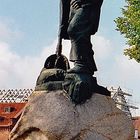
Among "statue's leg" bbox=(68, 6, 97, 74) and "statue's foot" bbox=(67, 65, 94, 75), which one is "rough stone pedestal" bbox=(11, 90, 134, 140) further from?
"statue's leg" bbox=(68, 6, 97, 74)

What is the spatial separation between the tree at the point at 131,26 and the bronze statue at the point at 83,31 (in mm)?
15455

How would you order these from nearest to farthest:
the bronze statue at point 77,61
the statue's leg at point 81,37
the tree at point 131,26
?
the bronze statue at point 77,61
the statue's leg at point 81,37
the tree at point 131,26

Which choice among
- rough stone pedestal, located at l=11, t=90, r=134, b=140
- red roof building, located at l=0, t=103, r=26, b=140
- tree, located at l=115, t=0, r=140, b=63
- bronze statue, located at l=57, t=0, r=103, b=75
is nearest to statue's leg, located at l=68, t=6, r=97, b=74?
bronze statue, located at l=57, t=0, r=103, b=75

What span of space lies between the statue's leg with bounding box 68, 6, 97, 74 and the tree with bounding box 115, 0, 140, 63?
15.5 metres

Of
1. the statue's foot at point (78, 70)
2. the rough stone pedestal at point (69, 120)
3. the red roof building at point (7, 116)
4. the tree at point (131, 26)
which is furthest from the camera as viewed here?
the red roof building at point (7, 116)

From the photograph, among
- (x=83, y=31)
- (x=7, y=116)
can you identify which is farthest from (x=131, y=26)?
(x=7, y=116)

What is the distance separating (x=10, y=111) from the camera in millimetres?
61000

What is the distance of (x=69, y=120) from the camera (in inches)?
286

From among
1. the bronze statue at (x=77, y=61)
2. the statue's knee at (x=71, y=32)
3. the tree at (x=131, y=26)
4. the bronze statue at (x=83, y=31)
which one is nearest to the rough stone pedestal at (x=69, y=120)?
the bronze statue at (x=77, y=61)

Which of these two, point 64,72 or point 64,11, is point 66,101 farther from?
point 64,11

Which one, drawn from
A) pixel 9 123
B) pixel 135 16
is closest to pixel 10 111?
pixel 9 123

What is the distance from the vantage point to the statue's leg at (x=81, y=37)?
7.91 metres

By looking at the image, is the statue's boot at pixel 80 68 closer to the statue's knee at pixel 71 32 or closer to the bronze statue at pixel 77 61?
the bronze statue at pixel 77 61

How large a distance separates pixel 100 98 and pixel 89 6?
4.26 ft
